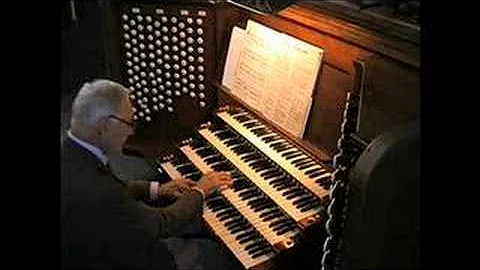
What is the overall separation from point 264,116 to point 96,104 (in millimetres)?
622

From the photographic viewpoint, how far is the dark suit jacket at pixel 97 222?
1.63 metres

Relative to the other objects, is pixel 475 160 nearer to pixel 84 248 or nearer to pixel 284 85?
pixel 84 248

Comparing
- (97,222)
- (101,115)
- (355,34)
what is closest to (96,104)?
(101,115)

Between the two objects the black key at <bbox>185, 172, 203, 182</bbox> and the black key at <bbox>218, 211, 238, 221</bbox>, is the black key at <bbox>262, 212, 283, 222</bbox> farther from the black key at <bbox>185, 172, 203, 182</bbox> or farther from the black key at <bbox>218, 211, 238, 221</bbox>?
the black key at <bbox>185, 172, 203, 182</bbox>

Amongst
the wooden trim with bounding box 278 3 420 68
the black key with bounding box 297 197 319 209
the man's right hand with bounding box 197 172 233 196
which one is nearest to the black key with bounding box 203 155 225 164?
the man's right hand with bounding box 197 172 233 196

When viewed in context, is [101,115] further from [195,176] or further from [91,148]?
[195,176]

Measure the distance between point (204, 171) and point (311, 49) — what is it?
0.58 metres

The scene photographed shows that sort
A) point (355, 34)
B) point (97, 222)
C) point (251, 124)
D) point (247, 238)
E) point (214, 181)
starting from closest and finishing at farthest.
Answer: point (97, 222) → point (355, 34) → point (247, 238) → point (214, 181) → point (251, 124)

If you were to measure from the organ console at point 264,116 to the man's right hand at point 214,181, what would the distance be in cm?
3

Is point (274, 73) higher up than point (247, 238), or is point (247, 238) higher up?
point (274, 73)

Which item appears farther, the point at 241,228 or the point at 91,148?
the point at 241,228

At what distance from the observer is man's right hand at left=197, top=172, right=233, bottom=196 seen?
2320mm

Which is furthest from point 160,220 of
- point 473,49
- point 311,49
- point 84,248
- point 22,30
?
point 473,49

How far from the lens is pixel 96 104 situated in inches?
78.3
